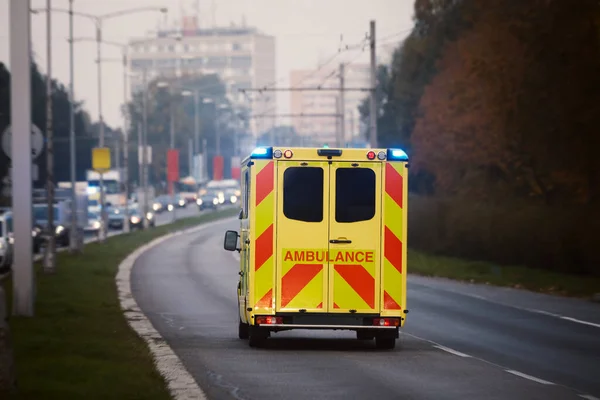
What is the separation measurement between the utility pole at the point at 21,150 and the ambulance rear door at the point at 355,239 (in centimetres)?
649

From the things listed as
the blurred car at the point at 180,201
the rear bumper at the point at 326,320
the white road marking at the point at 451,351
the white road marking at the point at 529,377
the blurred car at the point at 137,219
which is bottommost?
the blurred car at the point at 180,201

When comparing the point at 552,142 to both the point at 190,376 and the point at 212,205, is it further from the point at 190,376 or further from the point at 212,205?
the point at 212,205

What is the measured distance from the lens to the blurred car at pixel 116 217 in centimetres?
8975

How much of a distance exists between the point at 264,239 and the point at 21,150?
6124mm

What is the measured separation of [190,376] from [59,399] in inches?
117

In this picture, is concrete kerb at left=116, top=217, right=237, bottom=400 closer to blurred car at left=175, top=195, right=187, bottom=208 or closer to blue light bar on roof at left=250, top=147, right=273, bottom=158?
blue light bar on roof at left=250, top=147, right=273, bottom=158

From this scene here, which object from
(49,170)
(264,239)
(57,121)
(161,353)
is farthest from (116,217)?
(161,353)

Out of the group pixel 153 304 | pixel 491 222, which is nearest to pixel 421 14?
pixel 491 222

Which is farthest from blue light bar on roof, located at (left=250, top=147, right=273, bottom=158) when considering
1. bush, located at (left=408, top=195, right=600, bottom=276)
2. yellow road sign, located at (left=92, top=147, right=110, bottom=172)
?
yellow road sign, located at (left=92, top=147, right=110, bottom=172)

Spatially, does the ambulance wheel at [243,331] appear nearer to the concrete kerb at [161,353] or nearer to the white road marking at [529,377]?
the concrete kerb at [161,353]

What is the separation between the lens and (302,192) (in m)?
18.2

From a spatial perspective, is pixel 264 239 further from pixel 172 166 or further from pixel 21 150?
pixel 172 166

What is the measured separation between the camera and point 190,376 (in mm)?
15141

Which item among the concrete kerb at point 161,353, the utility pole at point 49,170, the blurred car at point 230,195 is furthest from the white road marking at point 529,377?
the blurred car at point 230,195
